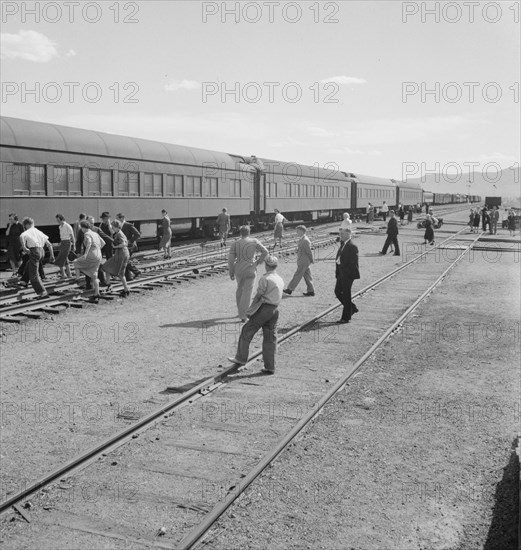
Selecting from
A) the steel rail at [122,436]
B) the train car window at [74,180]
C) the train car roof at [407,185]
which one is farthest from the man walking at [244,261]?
the train car roof at [407,185]

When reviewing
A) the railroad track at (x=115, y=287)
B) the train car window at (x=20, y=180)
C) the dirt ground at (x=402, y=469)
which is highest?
the train car window at (x=20, y=180)

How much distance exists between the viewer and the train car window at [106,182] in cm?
2122

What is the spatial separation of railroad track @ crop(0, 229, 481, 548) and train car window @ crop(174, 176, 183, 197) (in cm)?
1612

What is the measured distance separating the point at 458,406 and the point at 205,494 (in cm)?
373

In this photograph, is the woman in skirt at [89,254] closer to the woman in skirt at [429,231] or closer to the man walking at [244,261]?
the man walking at [244,261]

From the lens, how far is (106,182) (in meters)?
21.5

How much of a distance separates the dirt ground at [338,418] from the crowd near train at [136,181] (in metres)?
6.02

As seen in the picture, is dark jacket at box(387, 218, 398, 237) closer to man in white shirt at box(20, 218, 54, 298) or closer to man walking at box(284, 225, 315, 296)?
man walking at box(284, 225, 315, 296)

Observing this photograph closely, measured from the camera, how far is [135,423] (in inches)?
275

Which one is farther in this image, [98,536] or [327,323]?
[327,323]

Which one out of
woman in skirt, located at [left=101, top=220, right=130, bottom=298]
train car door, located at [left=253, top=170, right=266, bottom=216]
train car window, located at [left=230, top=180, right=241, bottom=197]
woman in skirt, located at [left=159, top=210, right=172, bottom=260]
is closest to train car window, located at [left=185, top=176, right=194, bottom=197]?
train car window, located at [left=230, top=180, right=241, bottom=197]

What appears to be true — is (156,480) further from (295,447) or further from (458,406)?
(458,406)

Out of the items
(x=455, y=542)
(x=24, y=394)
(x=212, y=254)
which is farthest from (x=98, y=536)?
(x=212, y=254)

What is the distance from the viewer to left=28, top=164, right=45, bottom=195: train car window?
60.1 ft
